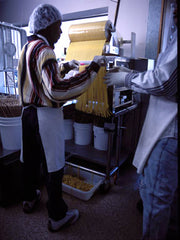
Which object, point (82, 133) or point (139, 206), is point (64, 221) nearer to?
point (139, 206)

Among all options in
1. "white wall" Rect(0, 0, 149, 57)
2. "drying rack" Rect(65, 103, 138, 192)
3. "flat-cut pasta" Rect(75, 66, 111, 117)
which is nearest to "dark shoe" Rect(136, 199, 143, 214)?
"drying rack" Rect(65, 103, 138, 192)

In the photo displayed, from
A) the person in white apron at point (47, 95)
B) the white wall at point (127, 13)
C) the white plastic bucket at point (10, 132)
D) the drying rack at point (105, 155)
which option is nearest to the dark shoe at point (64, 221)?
the person in white apron at point (47, 95)

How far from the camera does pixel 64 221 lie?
4.69ft

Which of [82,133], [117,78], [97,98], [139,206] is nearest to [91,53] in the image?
[97,98]

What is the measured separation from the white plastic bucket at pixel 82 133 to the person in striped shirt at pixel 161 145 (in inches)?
46.1

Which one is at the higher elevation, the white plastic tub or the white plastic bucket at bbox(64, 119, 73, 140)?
the white plastic bucket at bbox(64, 119, 73, 140)

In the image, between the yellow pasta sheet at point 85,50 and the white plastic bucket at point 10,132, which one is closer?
the white plastic bucket at point 10,132

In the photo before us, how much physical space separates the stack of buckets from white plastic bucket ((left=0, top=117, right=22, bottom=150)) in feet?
2.30

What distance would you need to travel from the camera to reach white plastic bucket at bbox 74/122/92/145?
2.19 metres

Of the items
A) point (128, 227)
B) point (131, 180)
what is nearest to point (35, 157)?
point (128, 227)

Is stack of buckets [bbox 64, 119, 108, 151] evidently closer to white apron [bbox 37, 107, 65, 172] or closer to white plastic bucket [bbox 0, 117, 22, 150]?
white plastic bucket [bbox 0, 117, 22, 150]

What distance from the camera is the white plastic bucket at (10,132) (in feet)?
5.48

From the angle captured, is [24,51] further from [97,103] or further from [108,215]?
[108,215]

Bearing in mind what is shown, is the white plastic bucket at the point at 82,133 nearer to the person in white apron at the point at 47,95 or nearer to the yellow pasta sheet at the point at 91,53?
the yellow pasta sheet at the point at 91,53
